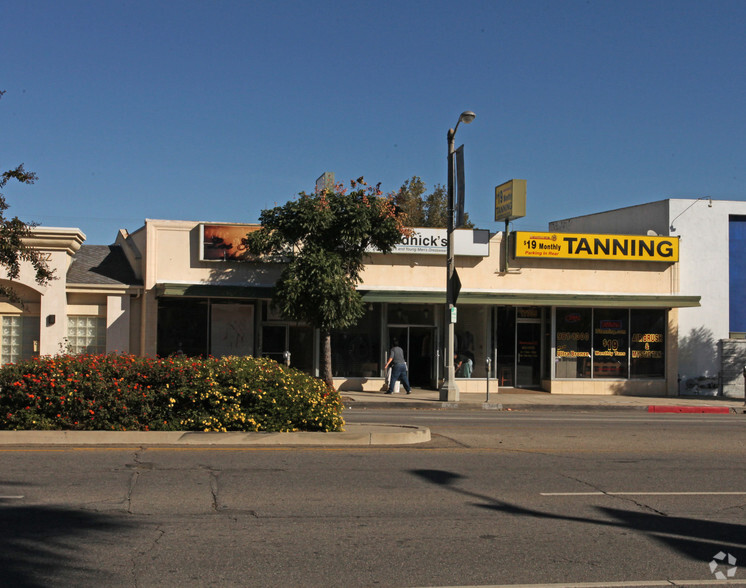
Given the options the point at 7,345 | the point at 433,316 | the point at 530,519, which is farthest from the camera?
the point at 433,316

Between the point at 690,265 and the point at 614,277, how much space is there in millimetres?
2862

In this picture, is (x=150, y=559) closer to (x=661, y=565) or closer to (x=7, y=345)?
(x=661, y=565)

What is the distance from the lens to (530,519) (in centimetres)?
771

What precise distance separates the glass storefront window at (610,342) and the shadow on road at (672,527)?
61.8 feet

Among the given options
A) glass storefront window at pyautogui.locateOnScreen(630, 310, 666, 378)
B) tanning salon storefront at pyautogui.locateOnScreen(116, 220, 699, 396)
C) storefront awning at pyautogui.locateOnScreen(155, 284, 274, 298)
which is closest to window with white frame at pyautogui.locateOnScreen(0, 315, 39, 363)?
tanning salon storefront at pyautogui.locateOnScreen(116, 220, 699, 396)

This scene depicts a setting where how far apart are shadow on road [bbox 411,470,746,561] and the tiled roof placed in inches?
702

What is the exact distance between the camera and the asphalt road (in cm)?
591

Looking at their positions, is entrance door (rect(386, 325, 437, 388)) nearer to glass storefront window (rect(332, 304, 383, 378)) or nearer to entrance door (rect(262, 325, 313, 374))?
glass storefront window (rect(332, 304, 383, 378))

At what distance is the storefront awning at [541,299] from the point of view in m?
24.3

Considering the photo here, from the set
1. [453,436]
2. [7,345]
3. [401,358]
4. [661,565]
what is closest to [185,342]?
[7,345]

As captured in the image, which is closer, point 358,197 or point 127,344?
point 358,197

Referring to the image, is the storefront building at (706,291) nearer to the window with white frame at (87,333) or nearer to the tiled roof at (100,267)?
the tiled roof at (100,267)

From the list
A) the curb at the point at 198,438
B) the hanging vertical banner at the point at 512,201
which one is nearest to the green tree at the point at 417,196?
the hanging vertical banner at the point at 512,201

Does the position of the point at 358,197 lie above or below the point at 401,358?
above
